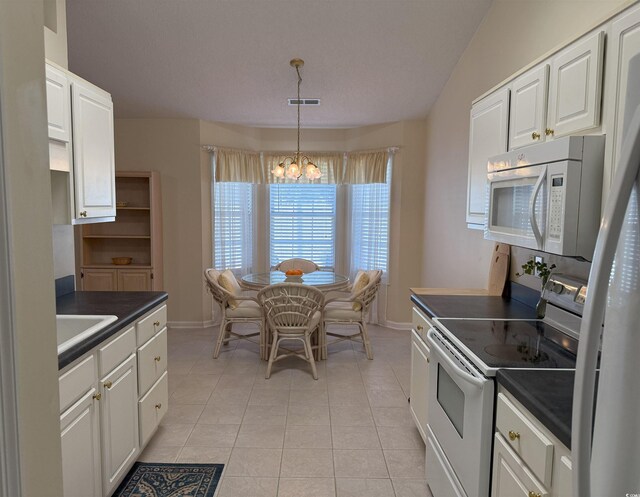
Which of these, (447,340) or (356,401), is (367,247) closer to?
(356,401)

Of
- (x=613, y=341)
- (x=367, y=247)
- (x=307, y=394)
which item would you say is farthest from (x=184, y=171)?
(x=613, y=341)

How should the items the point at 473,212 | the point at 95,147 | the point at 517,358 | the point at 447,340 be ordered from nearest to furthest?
the point at 517,358 → the point at 447,340 → the point at 95,147 → the point at 473,212

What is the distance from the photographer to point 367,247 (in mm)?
5512

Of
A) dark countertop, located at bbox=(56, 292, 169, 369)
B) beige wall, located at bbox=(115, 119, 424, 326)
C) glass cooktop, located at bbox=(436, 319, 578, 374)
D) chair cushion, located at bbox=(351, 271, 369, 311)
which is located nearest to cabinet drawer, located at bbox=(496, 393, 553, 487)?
glass cooktop, located at bbox=(436, 319, 578, 374)

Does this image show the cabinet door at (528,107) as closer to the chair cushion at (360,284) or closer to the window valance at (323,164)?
the chair cushion at (360,284)

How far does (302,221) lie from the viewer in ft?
19.2

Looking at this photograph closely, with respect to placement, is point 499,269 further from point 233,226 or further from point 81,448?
point 233,226

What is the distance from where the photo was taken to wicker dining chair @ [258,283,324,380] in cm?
366

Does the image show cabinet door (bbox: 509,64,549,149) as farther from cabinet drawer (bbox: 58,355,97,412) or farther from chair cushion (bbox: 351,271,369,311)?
chair cushion (bbox: 351,271,369,311)

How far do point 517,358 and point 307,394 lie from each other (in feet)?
7.09

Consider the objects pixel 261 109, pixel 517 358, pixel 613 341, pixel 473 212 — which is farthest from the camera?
pixel 261 109

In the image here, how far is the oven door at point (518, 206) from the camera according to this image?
5.68 feet

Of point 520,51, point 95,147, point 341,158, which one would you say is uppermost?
point 520,51

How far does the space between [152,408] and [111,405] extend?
59 centimetres
